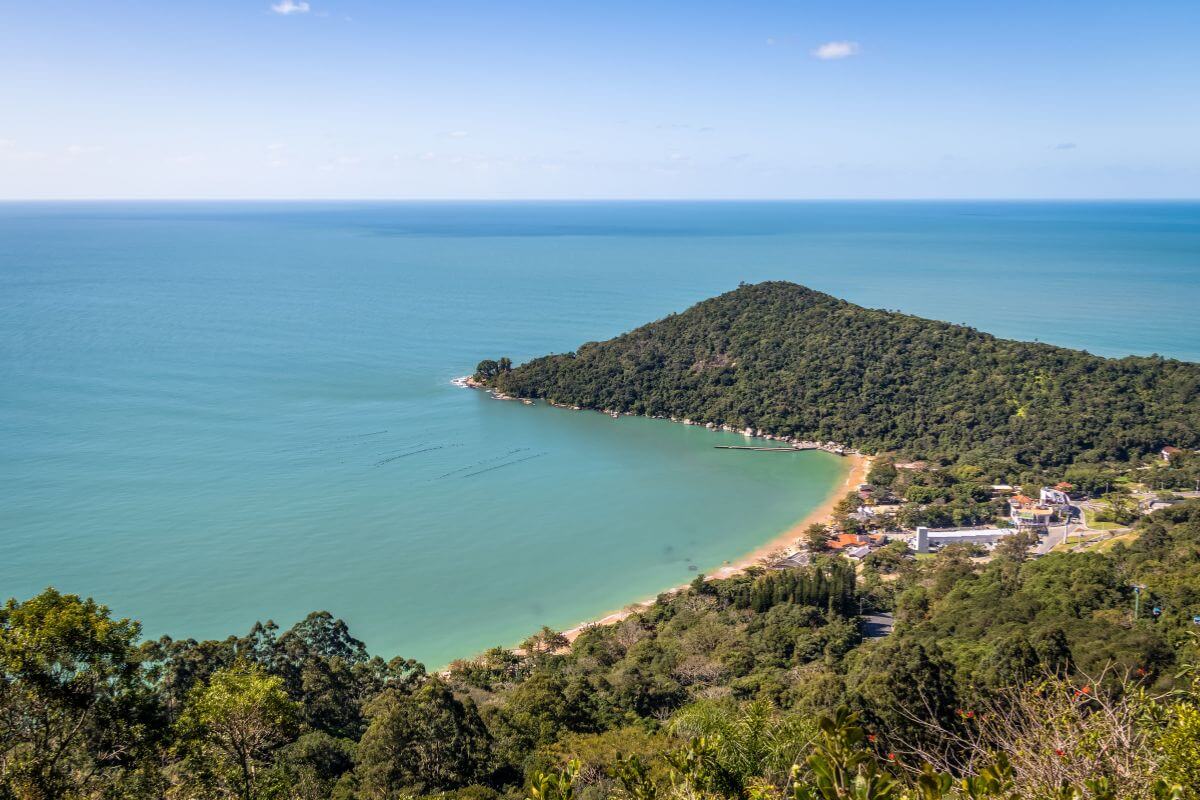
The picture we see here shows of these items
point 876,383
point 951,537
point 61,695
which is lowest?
point 951,537

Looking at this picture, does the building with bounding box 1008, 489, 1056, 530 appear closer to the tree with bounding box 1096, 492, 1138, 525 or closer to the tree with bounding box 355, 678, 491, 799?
the tree with bounding box 1096, 492, 1138, 525

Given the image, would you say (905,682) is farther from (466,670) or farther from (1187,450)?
(1187,450)

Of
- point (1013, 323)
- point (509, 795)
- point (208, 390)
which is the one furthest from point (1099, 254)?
point (509, 795)

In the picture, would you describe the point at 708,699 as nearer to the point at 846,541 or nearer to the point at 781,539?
the point at 846,541

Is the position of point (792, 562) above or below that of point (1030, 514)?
below

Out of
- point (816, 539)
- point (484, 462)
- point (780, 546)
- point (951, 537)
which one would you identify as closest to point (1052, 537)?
point (951, 537)

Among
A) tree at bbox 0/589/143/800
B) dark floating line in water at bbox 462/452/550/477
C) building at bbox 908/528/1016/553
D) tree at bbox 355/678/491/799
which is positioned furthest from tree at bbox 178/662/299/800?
dark floating line in water at bbox 462/452/550/477

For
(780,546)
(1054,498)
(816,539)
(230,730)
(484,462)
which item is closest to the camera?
(230,730)

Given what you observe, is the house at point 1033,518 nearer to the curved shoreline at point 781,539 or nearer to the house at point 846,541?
the house at point 846,541
